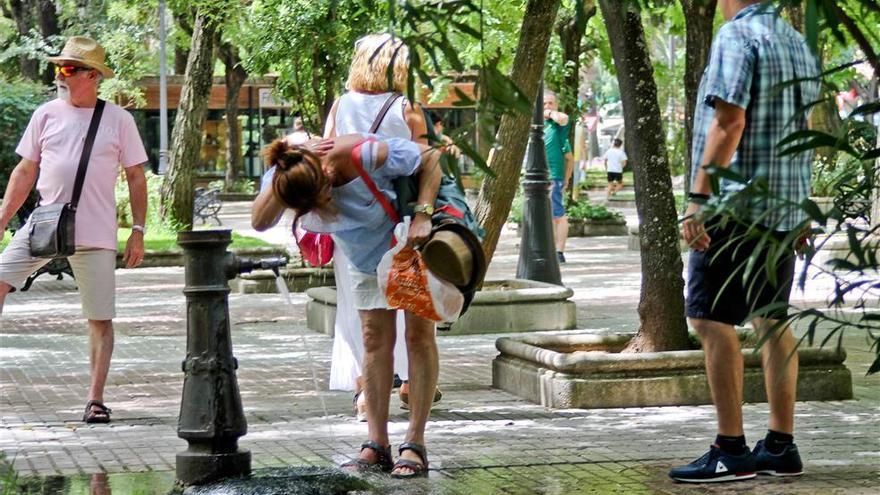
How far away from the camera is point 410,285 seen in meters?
6.34

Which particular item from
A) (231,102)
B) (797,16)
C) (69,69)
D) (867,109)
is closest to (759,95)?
(867,109)

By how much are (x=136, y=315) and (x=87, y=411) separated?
251 inches

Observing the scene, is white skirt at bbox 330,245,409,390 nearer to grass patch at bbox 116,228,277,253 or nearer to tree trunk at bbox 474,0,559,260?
tree trunk at bbox 474,0,559,260

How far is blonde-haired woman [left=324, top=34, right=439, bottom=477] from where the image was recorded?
6.61 meters

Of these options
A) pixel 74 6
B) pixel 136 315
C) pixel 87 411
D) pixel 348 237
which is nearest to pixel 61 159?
pixel 87 411

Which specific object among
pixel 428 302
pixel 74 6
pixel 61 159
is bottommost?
pixel 428 302

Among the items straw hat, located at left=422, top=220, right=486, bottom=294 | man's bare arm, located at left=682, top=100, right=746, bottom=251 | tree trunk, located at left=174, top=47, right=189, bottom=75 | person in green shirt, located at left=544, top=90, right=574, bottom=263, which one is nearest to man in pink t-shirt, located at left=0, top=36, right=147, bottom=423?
straw hat, located at left=422, top=220, right=486, bottom=294

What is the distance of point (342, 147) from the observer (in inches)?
249

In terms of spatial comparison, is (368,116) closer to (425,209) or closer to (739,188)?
(425,209)

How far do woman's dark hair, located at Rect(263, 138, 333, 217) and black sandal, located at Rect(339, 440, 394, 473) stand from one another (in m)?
1.13

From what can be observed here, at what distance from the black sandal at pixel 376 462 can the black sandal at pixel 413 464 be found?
0.08m

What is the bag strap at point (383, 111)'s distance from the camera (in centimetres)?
727

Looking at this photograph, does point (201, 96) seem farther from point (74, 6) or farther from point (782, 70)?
point (782, 70)

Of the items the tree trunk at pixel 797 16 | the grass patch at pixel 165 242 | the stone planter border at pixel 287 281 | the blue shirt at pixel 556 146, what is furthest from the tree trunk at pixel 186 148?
the tree trunk at pixel 797 16
